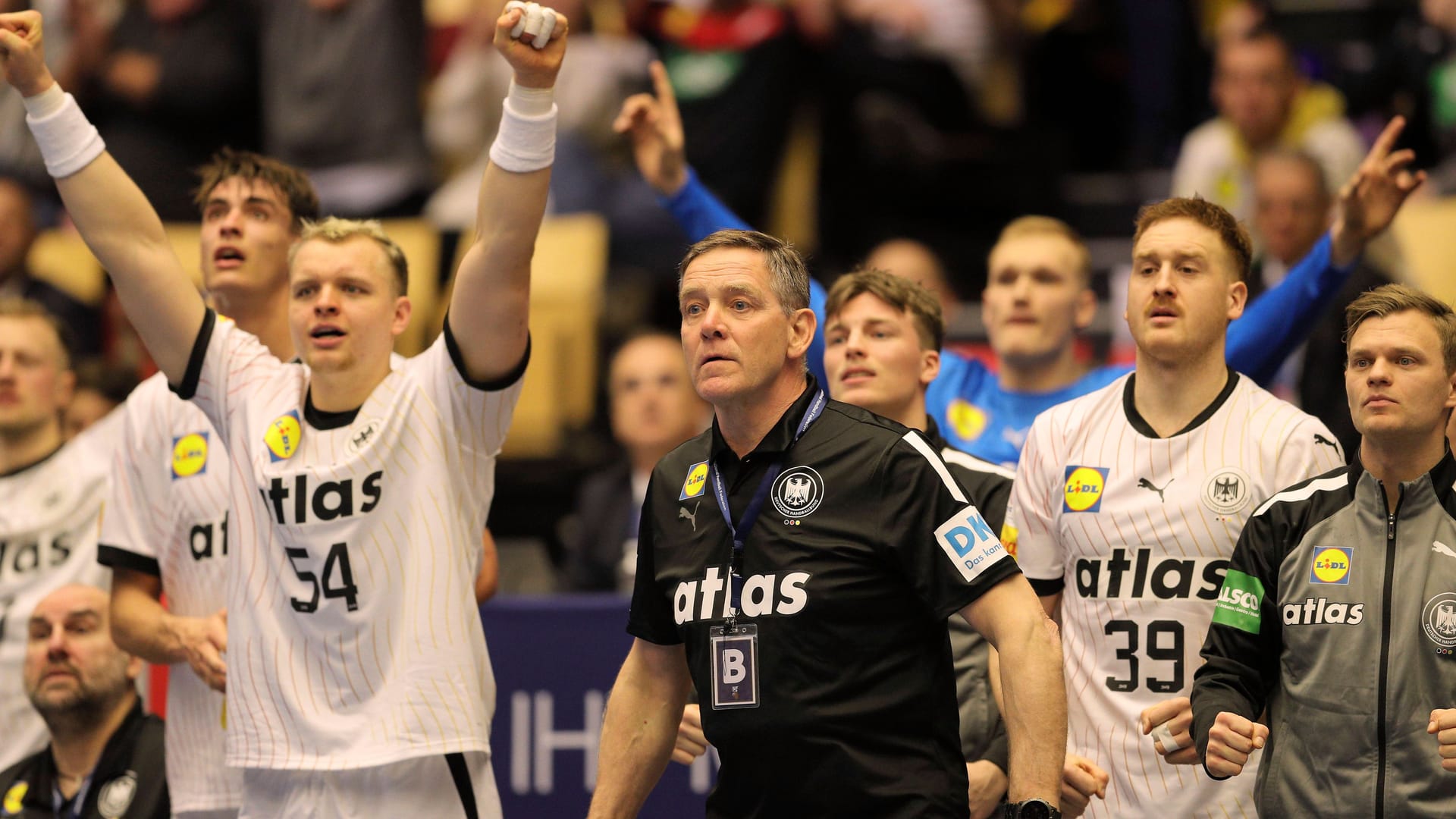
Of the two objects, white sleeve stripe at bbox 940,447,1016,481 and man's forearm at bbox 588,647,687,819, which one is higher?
white sleeve stripe at bbox 940,447,1016,481

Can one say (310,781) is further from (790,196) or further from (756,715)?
(790,196)

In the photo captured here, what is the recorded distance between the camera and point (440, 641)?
5.39 m

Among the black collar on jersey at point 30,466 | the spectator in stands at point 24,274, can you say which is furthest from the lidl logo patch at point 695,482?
the spectator in stands at point 24,274

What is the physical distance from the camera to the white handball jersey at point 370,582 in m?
5.33

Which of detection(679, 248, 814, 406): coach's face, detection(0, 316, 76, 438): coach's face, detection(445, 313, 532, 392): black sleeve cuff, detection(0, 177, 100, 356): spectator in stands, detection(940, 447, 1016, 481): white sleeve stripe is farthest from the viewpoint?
detection(0, 177, 100, 356): spectator in stands

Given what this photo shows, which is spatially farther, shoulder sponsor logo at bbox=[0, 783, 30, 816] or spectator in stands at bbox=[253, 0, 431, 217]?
spectator in stands at bbox=[253, 0, 431, 217]

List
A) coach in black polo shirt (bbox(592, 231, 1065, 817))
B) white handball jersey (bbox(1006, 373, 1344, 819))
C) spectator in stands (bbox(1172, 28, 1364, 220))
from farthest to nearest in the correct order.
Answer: spectator in stands (bbox(1172, 28, 1364, 220)) < white handball jersey (bbox(1006, 373, 1344, 819)) < coach in black polo shirt (bbox(592, 231, 1065, 817))

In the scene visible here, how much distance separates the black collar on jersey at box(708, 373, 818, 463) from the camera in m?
4.73

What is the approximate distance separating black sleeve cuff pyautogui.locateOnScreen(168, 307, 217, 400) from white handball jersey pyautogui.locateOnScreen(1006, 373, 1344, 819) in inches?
113

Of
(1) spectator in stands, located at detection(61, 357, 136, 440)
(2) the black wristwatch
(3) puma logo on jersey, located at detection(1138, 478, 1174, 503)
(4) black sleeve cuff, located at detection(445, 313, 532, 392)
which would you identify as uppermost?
(1) spectator in stands, located at detection(61, 357, 136, 440)

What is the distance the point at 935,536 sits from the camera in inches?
176

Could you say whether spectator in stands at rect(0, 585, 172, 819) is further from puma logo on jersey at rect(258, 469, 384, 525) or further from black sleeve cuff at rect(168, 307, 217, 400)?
puma logo on jersey at rect(258, 469, 384, 525)

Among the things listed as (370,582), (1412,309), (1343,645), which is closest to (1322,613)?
(1343,645)

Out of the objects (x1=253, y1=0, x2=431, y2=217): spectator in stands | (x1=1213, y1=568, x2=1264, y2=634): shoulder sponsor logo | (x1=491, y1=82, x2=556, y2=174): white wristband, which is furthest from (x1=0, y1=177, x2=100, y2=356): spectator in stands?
(x1=1213, y1=568, x2=1264, y2=634): shoulder sponsor logo
